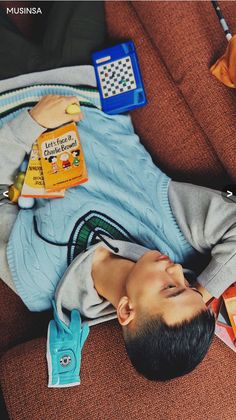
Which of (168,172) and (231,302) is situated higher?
(168,172)

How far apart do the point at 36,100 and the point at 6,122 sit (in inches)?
4.0

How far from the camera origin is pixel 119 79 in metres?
1.35

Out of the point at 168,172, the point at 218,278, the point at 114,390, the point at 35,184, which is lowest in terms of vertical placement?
the point at 114,390

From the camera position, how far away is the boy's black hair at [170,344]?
0.98m

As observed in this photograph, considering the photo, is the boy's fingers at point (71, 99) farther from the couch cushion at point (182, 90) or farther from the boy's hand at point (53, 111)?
the couch cushion at point (182, 90)

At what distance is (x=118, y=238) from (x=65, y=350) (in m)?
0.30

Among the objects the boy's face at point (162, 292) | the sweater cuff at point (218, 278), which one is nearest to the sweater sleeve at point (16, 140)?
the boy's face at point (162, 292)

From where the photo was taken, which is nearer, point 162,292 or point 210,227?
point 162,292

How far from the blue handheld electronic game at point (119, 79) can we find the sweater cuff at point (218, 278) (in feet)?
1.65

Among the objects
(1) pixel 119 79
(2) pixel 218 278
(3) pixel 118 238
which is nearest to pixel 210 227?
(2) pixel 218 278

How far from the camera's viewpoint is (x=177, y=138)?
134cm

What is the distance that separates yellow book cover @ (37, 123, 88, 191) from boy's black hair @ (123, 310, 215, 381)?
0.40 meters

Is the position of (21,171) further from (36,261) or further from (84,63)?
(84,63)

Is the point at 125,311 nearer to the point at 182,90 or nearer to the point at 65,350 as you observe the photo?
the point at 65,350
